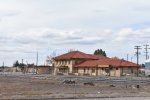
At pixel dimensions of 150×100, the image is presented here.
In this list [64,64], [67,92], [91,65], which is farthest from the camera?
[64,64]

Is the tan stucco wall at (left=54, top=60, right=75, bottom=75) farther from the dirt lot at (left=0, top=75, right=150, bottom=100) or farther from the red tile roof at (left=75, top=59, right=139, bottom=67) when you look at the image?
the dirt lot at (left=0, top=75, right=150, bottom=100)

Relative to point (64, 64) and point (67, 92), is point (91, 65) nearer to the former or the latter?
point (64, 64)

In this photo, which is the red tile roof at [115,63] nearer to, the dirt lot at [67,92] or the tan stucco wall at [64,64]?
the tan stucco wall at [64,64]

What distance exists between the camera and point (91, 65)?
118688mm

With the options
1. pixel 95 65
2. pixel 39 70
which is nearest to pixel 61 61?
pixel 39 70

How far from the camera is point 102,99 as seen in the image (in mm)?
25922

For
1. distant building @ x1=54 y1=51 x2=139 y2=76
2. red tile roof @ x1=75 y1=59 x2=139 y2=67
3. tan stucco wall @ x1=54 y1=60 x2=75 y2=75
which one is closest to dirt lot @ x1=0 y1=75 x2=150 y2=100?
distant building @ x1=54 y1=51 x2=139 y2=76

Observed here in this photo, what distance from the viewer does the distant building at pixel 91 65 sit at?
362ft

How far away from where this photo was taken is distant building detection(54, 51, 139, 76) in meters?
110

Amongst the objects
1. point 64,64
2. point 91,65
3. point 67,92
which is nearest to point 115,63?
point 91,65

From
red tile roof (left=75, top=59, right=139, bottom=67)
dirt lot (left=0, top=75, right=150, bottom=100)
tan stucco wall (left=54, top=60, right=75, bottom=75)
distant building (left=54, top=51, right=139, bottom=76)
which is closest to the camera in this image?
dirt lot (left=0, top=75, right=150, bottom=100)

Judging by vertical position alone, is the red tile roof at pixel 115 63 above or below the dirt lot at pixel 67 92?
above

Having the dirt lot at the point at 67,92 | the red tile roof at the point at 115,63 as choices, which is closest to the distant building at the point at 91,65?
the red tile roof at the point at 115,63

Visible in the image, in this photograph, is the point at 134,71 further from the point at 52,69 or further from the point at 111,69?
the point at 52,69
